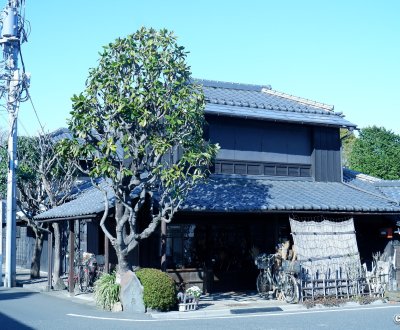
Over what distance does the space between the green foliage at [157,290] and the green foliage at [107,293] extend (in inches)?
29.2

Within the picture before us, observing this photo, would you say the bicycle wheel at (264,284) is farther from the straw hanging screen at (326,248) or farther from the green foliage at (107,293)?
the green foliage at (107,293)

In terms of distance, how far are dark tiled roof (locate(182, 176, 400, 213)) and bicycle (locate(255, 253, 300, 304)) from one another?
171 centimetres

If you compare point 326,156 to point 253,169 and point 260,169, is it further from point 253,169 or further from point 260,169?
point 253,169

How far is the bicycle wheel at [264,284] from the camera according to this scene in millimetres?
18094

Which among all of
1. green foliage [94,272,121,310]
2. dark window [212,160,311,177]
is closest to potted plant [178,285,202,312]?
green foliage [94,272,121,310]

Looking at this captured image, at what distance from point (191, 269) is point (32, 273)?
992 centimetres

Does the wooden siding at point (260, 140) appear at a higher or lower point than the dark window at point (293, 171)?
higher

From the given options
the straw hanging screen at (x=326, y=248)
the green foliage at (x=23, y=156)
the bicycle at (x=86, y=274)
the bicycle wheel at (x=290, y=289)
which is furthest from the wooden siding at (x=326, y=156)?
the green foliage at (x=23, y=156)

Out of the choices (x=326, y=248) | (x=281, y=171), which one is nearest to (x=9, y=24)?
(x=281, y=171)

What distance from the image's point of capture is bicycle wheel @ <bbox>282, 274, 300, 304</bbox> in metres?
16.6

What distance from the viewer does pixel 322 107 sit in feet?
76.2

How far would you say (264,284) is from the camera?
18.3 m

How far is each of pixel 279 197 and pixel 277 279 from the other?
9.09 ft

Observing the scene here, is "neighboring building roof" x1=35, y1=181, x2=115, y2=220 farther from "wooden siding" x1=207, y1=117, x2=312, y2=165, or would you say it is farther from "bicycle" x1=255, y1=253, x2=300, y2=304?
"bicycle" x1=255, y1=253, x2=300, y2=304
